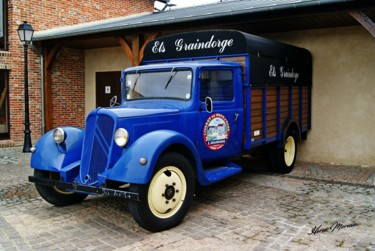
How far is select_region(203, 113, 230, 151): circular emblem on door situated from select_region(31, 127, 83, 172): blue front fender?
1.66 meters

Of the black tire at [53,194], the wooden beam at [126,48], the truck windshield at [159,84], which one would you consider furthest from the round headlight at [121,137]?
the wooden beam at [126,48]

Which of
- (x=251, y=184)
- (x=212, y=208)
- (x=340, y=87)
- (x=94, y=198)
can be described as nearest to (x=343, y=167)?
(x=340, y=87)

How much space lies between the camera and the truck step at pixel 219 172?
15.4ft

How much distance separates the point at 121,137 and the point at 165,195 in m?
0.79

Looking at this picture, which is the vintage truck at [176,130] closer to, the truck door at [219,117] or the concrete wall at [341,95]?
the truck door at [219,117]

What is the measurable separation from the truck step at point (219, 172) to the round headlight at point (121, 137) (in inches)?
48.0

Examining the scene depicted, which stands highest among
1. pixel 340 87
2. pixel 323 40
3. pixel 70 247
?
pixel 323 40

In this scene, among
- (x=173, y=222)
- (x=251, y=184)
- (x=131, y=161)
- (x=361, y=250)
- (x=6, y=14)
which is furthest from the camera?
(x=6, y=14)

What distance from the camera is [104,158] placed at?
162 inches

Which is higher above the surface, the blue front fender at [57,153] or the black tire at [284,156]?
the blue front fender at [57,153]

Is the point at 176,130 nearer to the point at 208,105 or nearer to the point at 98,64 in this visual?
the point at 208,105

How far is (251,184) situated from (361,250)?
2.71 metres

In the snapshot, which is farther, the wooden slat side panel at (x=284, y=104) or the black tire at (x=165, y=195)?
the wooden slat side panel at (x=284, y=104)

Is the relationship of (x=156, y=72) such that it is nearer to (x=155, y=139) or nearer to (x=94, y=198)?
(x=155, y=139)
